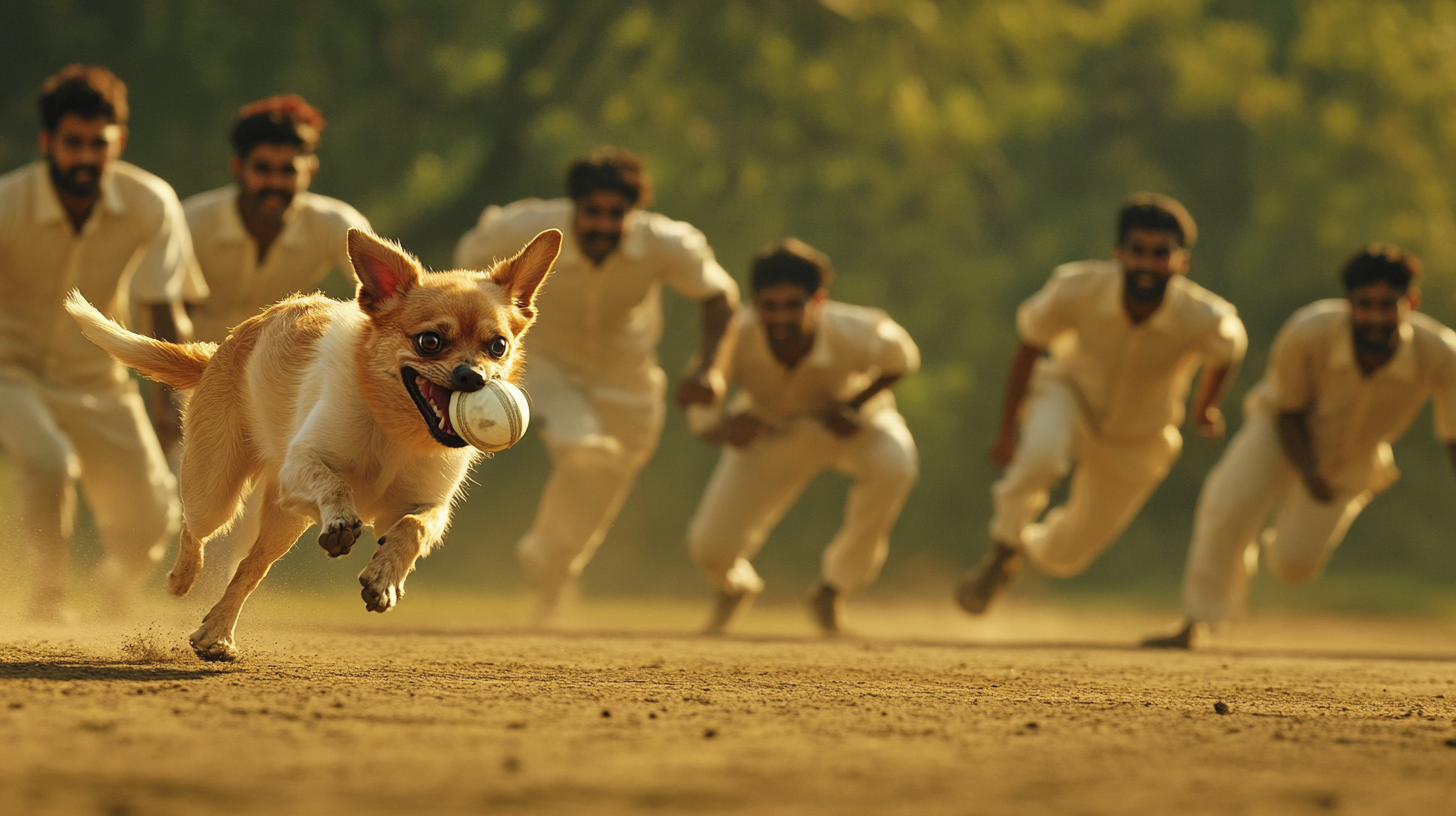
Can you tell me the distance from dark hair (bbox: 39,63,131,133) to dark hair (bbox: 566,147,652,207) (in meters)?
2.56

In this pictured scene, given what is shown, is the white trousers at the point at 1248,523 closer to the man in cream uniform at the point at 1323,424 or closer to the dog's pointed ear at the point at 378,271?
the man in cream uniform at the point at 1323,424

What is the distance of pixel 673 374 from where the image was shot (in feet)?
55.2

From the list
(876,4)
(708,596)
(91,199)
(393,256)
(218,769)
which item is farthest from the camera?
(876,4)

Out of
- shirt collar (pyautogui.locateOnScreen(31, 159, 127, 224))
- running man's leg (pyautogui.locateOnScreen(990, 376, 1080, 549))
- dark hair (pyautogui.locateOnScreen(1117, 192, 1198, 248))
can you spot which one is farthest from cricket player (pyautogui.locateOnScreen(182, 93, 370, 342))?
dark hair (pyautogui.locateOnScreen(1117, 192, 1198, 248))

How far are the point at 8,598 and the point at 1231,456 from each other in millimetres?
7021

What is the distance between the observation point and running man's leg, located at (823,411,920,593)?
1003 centimetres

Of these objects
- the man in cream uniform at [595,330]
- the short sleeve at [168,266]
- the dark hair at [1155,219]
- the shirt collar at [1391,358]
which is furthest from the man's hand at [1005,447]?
the short sleeve at [168,266]

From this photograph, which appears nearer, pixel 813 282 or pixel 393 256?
pixel 393 256

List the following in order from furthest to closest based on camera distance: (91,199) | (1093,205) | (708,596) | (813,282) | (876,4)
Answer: (1093,205)
(876,4)
(708,596)
(813,282)
(91,199)

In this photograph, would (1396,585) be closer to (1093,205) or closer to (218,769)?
(1093,205)

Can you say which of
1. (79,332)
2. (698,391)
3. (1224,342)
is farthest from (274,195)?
(1224,342)

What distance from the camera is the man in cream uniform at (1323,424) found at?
9.46 m

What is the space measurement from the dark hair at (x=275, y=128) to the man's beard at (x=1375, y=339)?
6.04 metres

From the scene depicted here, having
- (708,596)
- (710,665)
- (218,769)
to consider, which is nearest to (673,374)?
(708,596)
